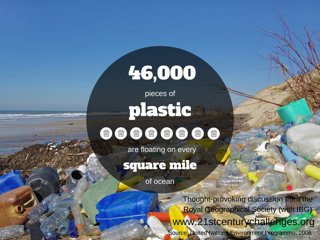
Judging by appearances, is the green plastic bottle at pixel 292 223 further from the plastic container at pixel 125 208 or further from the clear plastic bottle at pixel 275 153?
the clear plastic bottle at pixel 275 153

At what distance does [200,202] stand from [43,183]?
2.40 meters

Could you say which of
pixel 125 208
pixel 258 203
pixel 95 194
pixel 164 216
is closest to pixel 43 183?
pixel 95 194

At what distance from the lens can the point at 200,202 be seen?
3949mm

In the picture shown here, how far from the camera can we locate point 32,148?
9336 mm

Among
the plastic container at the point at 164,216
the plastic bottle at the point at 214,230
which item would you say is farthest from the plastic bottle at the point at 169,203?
the plastic bottle at the point at 214,230

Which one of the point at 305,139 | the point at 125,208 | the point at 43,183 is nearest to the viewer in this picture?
the point at 125,208

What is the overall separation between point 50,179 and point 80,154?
9.36ft

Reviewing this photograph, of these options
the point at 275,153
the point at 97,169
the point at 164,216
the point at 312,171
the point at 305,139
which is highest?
the point at 305,139

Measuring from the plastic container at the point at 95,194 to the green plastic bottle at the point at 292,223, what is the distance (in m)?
1.96

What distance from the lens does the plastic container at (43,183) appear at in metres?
4.88

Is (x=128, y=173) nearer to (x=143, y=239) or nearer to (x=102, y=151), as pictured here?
(x=143, y=239)

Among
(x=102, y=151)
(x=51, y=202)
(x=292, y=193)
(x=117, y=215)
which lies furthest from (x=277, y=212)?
(x=102, y=151)

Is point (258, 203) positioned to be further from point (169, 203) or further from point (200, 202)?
point (169, 203)

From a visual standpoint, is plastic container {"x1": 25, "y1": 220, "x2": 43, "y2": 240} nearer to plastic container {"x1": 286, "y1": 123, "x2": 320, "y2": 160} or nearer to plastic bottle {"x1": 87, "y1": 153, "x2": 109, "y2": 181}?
plastic bottle {"x1": 87, "y1": 153, "x2": 109, "y2": 181}
